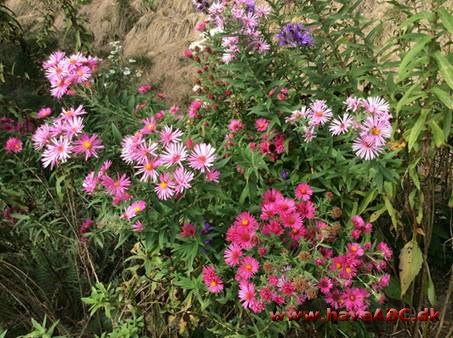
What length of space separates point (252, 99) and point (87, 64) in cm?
74

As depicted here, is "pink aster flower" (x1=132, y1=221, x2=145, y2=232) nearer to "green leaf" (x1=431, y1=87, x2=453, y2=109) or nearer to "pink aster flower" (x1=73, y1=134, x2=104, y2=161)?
"pink aster flower" (x1=73, y1=134, x2=104, y2=161)

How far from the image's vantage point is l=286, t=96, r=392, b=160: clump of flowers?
1.94m

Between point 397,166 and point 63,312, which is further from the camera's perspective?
point 63,312

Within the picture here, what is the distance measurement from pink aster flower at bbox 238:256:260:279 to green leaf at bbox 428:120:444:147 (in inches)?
28.1

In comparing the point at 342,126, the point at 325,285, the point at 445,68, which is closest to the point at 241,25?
the point at 342,126

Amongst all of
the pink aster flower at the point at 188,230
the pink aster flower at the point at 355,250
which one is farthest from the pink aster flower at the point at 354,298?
the pink aster flower at the point at 188,230

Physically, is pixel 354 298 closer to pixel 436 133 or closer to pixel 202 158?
pixel 436 133

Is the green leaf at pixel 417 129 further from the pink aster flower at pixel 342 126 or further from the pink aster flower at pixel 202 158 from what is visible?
the pink aster flower at pixel 202 158

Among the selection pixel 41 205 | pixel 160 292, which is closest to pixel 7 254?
pixel 41 205

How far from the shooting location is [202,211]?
212 centimetres

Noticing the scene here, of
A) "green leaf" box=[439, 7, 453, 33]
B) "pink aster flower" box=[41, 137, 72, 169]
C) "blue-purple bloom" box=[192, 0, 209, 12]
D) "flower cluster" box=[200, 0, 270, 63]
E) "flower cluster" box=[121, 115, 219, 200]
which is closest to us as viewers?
"green leaf" box=[439, 7, 453, 33]

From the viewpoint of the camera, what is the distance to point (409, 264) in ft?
7.06

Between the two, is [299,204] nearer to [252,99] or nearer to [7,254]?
[252,99]

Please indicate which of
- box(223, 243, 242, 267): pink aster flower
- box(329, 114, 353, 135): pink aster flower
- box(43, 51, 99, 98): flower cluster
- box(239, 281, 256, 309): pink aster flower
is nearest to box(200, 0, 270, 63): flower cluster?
box(329, 114, 353, 135): pink aster flower
